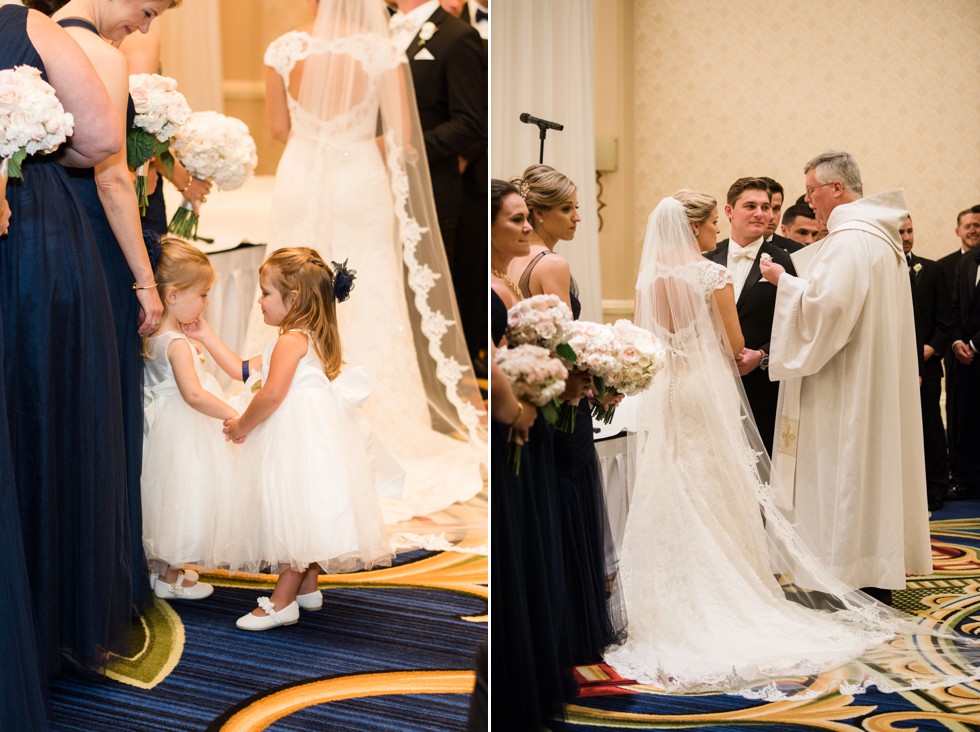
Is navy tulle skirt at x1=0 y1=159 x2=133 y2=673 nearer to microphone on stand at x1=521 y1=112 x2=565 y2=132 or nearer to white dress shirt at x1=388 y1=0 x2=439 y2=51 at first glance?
microphone on stand at x1=521 y1=112 x2=565 y2=132

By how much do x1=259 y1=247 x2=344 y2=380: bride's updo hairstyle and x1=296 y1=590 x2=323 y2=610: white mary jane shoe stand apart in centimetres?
72

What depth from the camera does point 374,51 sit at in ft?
15.8

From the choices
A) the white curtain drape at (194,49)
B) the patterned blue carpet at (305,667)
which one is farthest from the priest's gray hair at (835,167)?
the white curtain drape at (194,49)

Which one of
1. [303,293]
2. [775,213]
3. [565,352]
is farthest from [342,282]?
[775,213]

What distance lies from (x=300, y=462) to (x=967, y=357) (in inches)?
87.7

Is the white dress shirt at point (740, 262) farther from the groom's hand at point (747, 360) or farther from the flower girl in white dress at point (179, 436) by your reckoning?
the flower girl in white dress at point (179, 436)

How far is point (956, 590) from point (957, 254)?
109cm

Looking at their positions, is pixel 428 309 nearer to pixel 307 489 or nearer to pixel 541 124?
pixel 307 489

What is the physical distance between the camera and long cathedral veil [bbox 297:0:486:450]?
188 inches

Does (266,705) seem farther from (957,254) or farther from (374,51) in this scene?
(374,51)

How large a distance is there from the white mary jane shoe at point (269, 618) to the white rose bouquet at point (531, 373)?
4.41ft

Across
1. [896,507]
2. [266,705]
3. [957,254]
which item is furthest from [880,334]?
[266,705]

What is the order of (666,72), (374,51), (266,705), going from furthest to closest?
(374,51) → (666,72) → (266,705)

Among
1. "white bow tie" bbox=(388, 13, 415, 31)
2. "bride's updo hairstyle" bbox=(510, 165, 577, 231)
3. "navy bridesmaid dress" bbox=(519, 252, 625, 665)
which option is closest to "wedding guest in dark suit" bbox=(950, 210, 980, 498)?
"navy bridesmaid dress" bbox=(519, 252, 625, 665)
